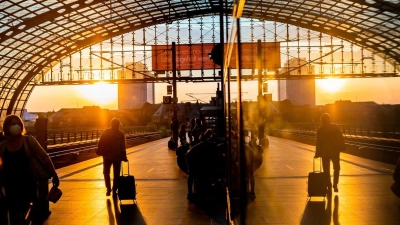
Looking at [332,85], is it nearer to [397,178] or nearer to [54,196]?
[397,178]

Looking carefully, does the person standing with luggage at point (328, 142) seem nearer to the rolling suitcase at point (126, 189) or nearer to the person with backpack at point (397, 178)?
the rolling suitcase at point (126, 189)

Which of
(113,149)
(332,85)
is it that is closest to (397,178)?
(332,85)

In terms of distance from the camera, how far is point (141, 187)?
1251 cm

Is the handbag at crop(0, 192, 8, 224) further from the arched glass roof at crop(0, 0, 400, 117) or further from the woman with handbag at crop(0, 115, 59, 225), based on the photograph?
the arched glass roof at crop(0, 0, 400, 117)

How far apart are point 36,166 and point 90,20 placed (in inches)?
1522

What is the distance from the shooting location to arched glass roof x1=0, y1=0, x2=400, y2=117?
36.3 m

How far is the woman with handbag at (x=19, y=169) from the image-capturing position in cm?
564

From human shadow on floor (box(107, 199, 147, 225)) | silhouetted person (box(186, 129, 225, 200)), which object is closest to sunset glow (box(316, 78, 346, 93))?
human shadow on floor (box(107, 199, 147, 225))

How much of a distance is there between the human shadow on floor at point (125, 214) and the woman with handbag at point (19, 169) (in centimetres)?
239

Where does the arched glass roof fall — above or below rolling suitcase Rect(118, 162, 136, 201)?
above

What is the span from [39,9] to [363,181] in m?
29.7

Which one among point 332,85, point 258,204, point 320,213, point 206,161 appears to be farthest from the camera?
point 206,161

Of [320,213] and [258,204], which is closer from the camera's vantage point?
[320,213]

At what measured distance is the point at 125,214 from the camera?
876 cm
